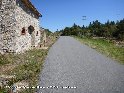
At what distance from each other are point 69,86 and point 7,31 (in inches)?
371

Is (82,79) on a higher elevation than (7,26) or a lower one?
lower

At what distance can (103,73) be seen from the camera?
10.6 meters

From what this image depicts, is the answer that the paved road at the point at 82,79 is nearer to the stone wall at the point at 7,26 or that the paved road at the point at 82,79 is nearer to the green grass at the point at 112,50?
the green grass at the point at 112,50

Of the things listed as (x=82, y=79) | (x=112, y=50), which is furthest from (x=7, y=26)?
(x=112, y=50)

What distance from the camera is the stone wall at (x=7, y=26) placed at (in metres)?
16.6

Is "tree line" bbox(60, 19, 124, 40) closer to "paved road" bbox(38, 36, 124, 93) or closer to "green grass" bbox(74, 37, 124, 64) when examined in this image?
"green grass" bbox(74, 37, 124, 64)

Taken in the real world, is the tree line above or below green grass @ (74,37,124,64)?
above

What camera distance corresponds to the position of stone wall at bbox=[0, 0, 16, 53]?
1661 cm

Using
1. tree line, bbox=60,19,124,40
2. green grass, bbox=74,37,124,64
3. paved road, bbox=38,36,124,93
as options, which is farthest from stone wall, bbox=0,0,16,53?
tree line, bbox=60,19,124,40

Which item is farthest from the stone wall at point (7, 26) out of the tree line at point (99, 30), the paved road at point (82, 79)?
the tree line at point (99, 30)

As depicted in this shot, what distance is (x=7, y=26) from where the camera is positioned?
16.8 m

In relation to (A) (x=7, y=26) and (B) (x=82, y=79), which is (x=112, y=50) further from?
(B) (x=82, y=79)

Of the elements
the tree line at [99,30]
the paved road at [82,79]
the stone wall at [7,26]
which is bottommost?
the paved road at [82,79]

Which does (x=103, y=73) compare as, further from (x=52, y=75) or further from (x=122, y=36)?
(x=122, y=36)
